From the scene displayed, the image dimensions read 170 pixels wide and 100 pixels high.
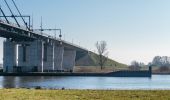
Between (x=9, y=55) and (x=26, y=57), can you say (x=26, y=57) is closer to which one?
(x=26, y=57)

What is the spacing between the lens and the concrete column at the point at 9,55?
134000mm

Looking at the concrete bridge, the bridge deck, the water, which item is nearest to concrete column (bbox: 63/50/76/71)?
the bridge deck

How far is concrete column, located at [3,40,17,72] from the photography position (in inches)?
5276

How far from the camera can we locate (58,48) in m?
158

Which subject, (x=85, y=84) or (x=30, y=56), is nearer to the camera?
(x=85, y=84)

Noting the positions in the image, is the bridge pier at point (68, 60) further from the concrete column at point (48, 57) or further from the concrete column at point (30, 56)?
the concrete column at point (30, 56)

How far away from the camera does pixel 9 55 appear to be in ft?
442

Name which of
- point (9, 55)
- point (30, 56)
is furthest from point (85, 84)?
point (30, 56)

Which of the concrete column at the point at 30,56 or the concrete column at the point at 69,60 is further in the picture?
the concrete column at the point at 69,60

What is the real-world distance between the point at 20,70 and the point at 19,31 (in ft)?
63.9

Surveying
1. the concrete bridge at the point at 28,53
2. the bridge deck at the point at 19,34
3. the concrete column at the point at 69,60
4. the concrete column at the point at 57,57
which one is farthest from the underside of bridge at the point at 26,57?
the concrete column at the point at 69,60

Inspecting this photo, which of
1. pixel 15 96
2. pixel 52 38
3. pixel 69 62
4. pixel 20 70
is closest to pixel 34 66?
pixel 20 70

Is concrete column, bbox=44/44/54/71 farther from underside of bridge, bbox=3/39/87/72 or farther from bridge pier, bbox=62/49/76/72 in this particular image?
bridge pier, bbox=62/49/76/72

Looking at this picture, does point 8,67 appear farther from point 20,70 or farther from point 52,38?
point 52,38
